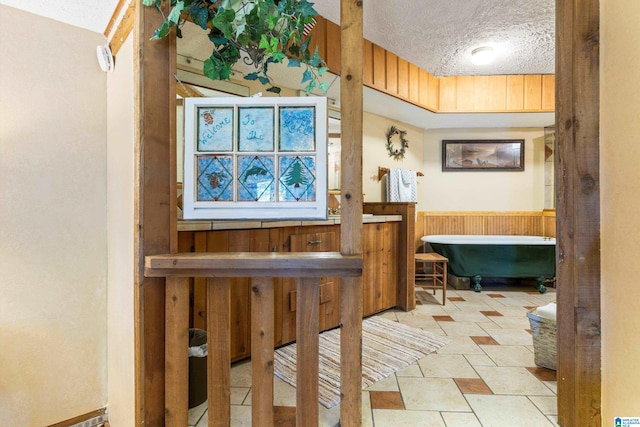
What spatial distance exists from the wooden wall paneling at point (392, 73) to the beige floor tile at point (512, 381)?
2.46 meters

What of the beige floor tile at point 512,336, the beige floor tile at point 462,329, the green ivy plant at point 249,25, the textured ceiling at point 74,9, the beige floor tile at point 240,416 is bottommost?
the beige floor tile at point 240,416

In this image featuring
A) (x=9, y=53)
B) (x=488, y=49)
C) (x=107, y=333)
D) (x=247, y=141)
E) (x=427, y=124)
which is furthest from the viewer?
(x=427, y=124)

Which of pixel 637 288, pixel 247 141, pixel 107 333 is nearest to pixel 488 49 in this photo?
pixel 637 288

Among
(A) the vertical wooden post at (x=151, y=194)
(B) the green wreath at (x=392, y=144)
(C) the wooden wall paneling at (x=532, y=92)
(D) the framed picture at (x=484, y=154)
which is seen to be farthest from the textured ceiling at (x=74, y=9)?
(D) the framed picture at (x=484, y=154)

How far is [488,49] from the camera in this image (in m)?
2.59

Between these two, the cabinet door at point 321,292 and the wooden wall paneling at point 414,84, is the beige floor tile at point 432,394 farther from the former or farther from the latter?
the wooden wall paneling at point 414,84

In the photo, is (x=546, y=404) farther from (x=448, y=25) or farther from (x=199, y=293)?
(x=448, y=25)

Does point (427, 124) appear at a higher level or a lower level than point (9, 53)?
higher

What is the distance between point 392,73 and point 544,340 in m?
2.51

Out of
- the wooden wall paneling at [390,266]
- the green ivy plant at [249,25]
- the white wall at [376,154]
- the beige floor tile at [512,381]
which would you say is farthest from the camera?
the white wall at [376,154]

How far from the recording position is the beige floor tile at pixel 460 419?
1380mm

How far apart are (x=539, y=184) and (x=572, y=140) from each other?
13.0ft

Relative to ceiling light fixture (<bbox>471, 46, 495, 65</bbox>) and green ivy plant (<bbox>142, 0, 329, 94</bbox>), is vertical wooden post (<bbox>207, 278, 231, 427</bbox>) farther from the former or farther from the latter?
ceiling light fixture (<bbox>471, 46, 495, 65</bbox>)

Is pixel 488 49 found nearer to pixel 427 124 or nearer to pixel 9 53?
pixel 427 124
